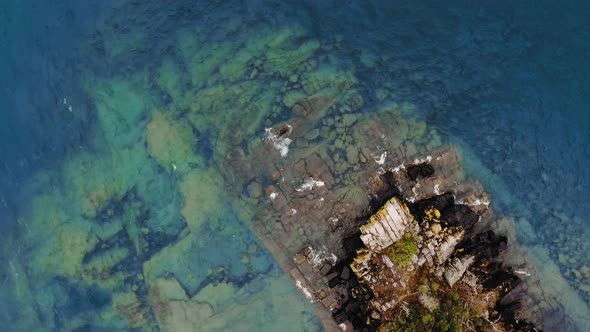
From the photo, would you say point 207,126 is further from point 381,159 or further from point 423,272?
point 423,272

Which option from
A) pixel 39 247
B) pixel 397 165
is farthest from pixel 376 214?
pixel 39 247

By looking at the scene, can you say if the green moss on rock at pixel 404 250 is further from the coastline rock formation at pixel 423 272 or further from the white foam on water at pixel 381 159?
the white foam on water at pixel 381 159

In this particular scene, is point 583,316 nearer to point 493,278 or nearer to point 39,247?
point 493,278

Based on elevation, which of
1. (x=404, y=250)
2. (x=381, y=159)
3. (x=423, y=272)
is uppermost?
(x=381, y=159)

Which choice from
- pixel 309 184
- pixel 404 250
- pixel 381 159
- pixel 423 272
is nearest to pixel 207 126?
pixel 309 184

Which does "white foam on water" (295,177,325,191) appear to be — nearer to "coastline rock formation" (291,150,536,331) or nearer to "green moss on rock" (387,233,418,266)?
"coastline rock formation" (291,150,536,331)

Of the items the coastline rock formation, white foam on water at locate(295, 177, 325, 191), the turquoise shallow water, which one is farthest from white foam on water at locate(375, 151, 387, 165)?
white foam on water at locate(295, 177, 325, 191)

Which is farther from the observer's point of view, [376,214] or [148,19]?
[148,19]

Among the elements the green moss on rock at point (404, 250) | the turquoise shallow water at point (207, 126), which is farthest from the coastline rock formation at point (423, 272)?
the turquoise shallow water at point (207, 126)
